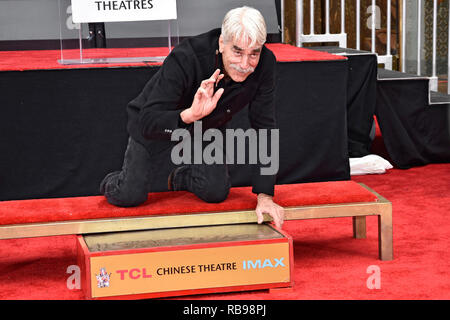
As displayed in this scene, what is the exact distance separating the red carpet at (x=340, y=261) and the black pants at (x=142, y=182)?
0.35 metres

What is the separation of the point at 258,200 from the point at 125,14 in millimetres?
1491

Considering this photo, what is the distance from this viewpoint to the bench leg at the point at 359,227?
305cm

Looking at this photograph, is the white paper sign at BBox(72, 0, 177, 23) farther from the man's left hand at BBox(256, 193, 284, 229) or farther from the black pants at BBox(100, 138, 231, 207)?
the man's left hand at BBox(256, 193, 284, 229)

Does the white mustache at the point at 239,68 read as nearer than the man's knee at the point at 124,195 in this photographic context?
Yes

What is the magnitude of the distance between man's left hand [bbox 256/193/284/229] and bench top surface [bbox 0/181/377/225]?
0.05m

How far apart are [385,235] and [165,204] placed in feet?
2.64

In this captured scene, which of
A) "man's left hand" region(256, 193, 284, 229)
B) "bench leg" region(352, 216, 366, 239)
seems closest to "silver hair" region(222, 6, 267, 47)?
"man's left hand" region(256, 193, 284, 229)

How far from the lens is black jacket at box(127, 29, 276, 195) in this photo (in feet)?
8.02

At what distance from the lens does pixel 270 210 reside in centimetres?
254

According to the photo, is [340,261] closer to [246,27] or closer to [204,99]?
[204,99]

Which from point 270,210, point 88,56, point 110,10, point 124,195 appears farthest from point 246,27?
point 88,56

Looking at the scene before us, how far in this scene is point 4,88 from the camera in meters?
3.51

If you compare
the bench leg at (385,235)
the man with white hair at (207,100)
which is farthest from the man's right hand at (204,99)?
the bench leg at (385,235)

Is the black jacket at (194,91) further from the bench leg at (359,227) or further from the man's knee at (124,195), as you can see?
the bench leg at (359,227)
